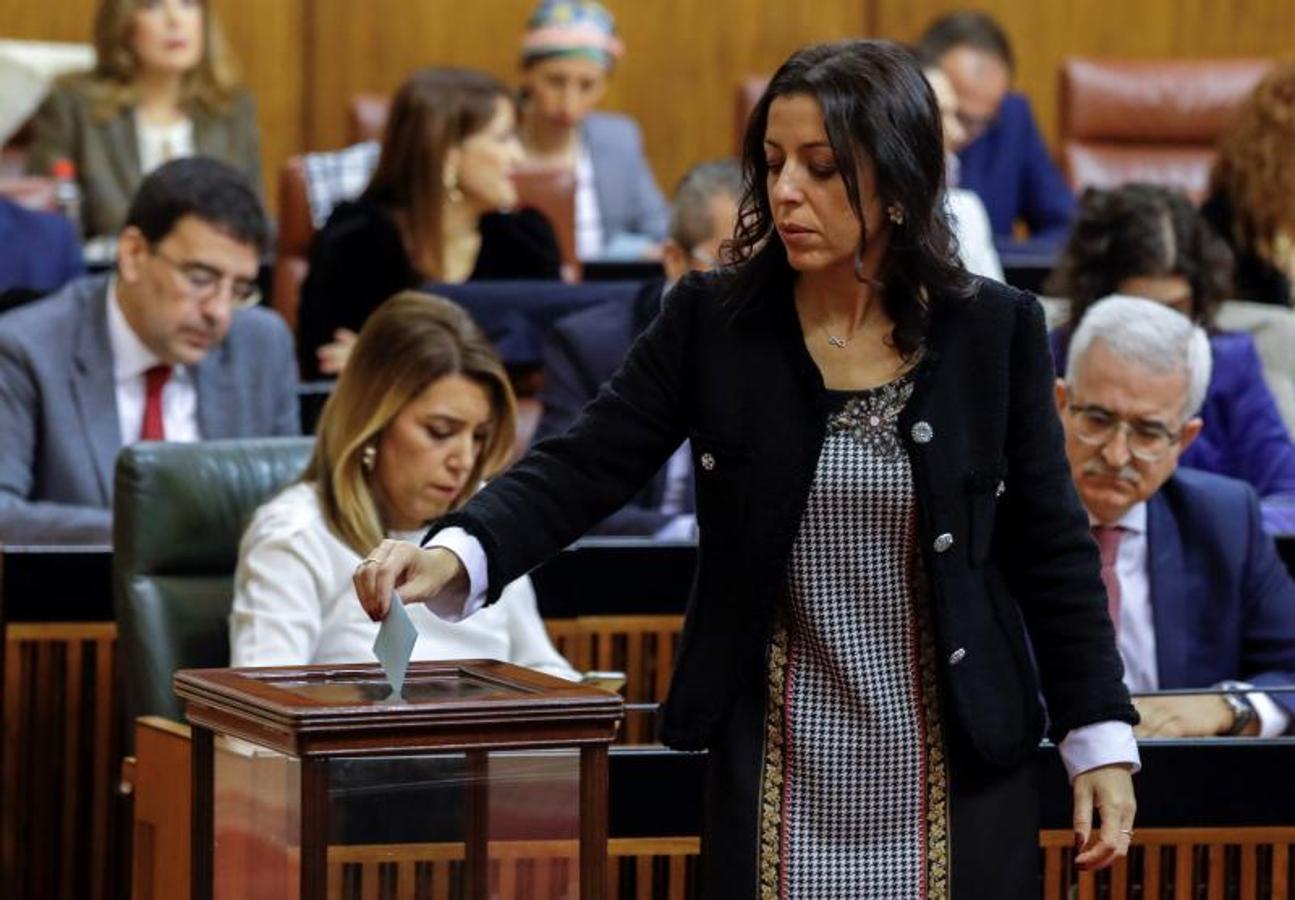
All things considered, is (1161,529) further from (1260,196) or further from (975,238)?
(1260,196)

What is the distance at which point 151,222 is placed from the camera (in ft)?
12.6

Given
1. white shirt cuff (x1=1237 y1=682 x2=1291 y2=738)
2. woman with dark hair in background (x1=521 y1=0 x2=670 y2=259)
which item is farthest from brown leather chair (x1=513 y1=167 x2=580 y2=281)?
white shirt cuff (x1=1237 y1=682 x2=1291 y2=738)

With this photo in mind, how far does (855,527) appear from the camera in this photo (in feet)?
6.05

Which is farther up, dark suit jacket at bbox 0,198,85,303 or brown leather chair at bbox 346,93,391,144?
brown leather chair at bbox 346,93,391,144

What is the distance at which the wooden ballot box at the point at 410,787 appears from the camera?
5.41ft

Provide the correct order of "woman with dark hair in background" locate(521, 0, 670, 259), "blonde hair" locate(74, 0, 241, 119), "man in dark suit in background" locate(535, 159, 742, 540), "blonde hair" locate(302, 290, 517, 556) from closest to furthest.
Answer: "blonde hair" locate(302, 290, 517, 556), "man in dark suit in background" locate(535, 159, 742, 540), "blonde hair" locate(74, 0, 241, 119), "woman with dark hair in background" locate(521, 0, 670, 259)

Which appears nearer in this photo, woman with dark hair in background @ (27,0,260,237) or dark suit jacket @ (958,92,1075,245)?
woman with dark hair in background @ (27,0,260,237)

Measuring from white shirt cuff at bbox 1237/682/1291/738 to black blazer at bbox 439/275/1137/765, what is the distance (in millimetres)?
842

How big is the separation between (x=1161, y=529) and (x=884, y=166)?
1194mm

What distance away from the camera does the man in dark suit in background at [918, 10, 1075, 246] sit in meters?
6.60

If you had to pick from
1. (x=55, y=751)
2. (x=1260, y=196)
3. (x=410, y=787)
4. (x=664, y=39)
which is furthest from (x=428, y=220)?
(x=410, y=787)

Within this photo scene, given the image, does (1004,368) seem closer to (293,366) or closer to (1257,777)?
(1257,777)

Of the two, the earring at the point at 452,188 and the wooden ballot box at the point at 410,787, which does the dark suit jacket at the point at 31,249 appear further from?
the wooden ballot box at the point at 410,787

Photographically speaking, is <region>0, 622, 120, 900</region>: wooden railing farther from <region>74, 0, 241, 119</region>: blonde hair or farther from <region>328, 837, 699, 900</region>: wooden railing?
<region>74, 0, 241, 119</region>: blonde hair
